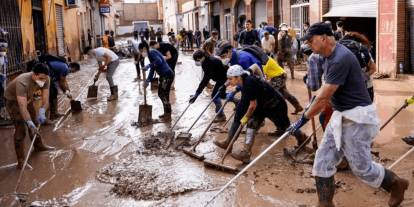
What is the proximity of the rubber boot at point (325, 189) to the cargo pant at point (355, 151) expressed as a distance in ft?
0.32

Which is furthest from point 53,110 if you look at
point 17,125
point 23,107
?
point 23,107

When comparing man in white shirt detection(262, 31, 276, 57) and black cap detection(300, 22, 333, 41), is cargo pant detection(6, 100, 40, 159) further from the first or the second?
man in white shirt detection(262, 31, 276, 57)

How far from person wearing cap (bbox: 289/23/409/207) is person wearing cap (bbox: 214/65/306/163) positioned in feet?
5.62

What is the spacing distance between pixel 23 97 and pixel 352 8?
35.8ft

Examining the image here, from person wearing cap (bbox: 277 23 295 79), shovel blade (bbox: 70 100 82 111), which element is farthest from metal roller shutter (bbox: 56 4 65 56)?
person wearing cap (bbox: 277 23 295 79)

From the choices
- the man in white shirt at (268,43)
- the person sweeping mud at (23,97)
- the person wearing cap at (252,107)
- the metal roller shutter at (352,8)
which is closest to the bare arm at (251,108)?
the person wearing cap at (252,107)

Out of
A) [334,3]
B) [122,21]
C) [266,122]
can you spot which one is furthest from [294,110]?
[122,21]

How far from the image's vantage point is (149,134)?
7.90m

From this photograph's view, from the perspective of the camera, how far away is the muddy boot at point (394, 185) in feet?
13.1

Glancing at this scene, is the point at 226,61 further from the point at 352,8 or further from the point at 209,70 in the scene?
the point at 352,8

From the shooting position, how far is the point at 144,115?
28.6 feet

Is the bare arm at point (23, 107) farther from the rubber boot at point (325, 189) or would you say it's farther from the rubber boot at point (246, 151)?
the rubber boot at point (325, 189)

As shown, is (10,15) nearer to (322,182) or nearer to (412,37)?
(412,37)

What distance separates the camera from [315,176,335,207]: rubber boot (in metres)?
4.05
